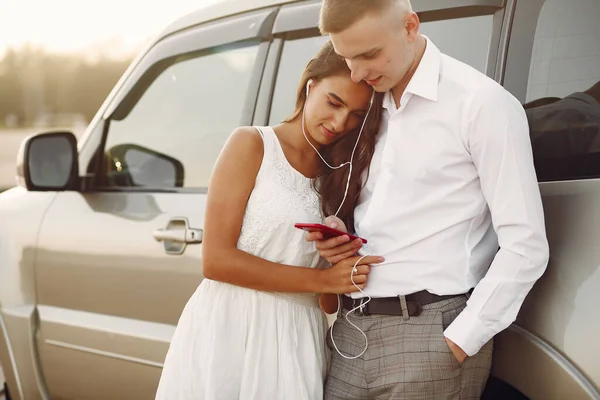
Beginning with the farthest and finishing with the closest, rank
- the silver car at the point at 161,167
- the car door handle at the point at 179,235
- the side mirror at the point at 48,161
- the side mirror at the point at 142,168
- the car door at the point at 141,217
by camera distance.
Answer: the side mirror at the point at 48,161 → the side mirror at the point at 142,168 → the car door at the point at 141,217 → the car door handle at the point at 179,235 → the silver car at the point at 161,167

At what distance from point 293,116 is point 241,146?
0.79 ft

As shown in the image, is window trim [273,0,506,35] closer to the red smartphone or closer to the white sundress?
the white sundress

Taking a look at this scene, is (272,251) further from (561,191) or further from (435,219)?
(561,191)

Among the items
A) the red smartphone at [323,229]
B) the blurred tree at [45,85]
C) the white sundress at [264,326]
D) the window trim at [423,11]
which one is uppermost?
the window trim at [423,11]

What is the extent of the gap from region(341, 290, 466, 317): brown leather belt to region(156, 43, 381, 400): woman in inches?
6.8

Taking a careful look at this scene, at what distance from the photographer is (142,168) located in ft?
11.9

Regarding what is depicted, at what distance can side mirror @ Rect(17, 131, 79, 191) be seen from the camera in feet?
11.8

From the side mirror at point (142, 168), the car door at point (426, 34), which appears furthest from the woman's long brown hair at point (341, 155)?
the side mirror at point (142, 168)

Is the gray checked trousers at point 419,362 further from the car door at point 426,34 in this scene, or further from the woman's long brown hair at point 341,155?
the car door at point 426,34

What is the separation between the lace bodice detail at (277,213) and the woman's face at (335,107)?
0.14 metres

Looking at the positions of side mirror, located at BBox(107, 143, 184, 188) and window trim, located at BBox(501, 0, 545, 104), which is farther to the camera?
side mirror, located at BBox(107, 143, 184, 188)

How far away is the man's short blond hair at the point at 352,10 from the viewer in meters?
2.14

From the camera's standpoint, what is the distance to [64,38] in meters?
22.4

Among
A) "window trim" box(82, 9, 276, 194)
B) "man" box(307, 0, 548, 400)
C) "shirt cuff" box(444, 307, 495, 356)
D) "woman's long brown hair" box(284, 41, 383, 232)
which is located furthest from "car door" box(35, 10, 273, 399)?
"shirt cuff" box(444, 307, 495, 356)
